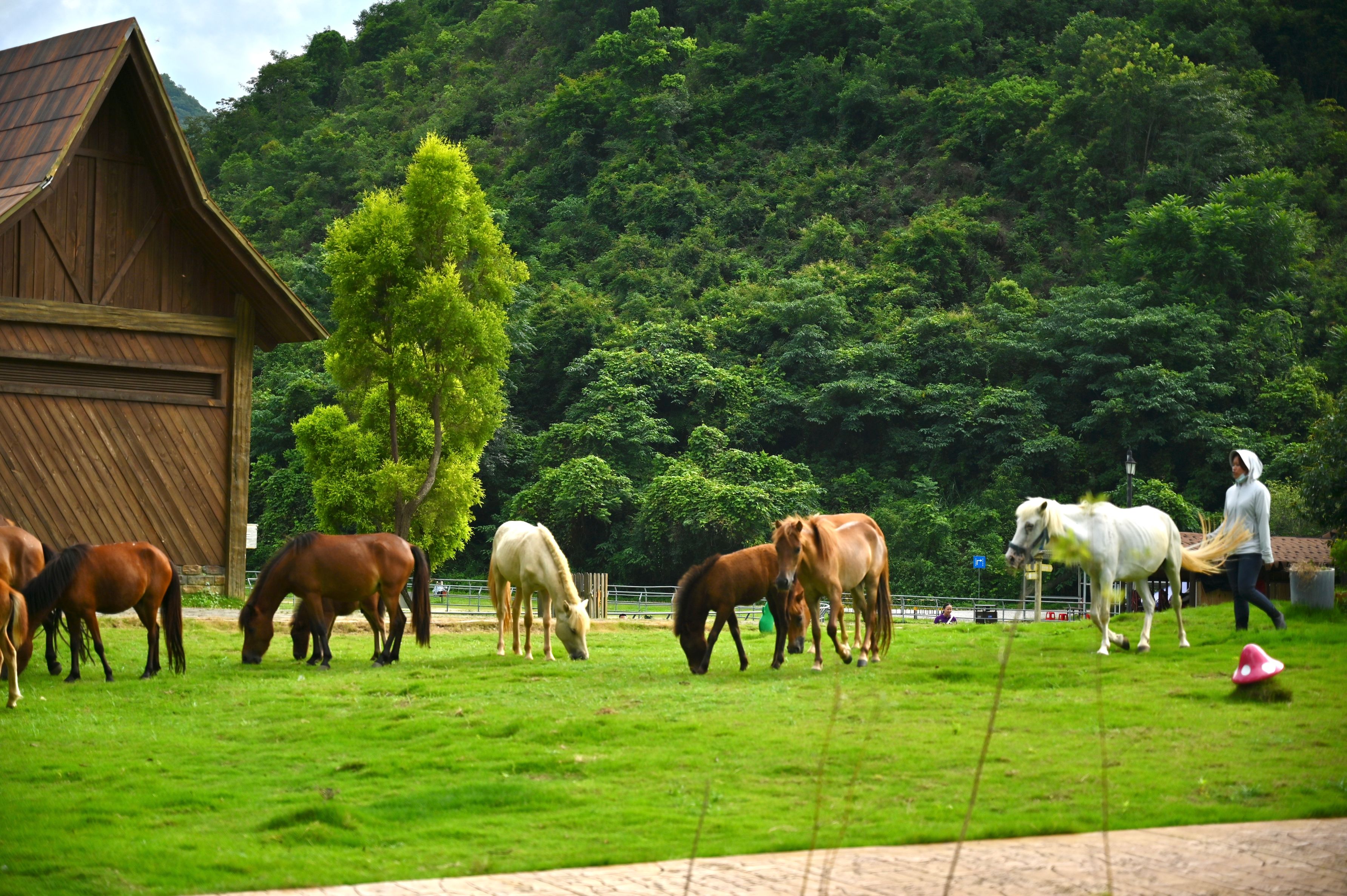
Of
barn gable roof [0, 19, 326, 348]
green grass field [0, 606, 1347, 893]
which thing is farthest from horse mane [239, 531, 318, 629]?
barn gable roof [0, 19, 326, 348]

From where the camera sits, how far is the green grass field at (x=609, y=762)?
7.84m

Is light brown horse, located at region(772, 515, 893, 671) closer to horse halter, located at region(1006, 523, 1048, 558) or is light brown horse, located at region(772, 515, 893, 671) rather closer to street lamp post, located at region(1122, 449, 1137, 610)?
horse halter, located at region(1006, 523, 1048, 558)

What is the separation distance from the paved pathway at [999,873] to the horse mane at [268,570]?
10.3 m

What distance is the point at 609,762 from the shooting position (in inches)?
392

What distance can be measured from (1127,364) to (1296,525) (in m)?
12.7

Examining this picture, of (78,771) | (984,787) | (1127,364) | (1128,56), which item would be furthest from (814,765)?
(1128,56)

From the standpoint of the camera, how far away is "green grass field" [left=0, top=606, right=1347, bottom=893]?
25.7ft

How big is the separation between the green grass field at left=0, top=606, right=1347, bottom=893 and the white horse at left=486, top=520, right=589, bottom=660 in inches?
71.4

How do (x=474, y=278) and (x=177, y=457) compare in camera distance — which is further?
(x=474, y=278)

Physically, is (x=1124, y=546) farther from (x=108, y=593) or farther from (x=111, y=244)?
(x=111, y=244)

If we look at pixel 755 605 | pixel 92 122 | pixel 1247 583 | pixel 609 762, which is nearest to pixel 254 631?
pixel 609 762

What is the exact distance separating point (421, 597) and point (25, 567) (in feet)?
17.0

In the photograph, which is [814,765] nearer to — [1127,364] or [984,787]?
[984,787]

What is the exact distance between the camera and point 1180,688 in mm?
12234
